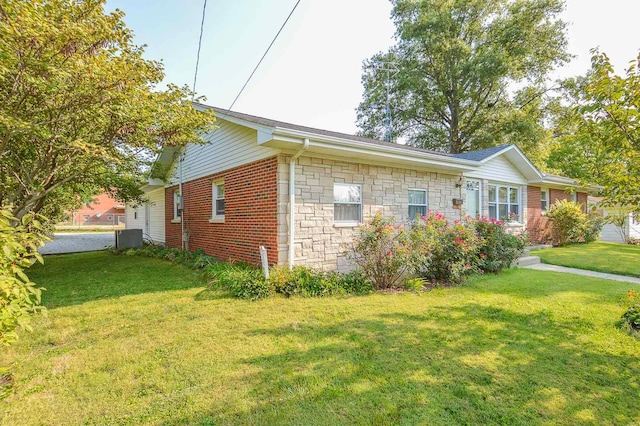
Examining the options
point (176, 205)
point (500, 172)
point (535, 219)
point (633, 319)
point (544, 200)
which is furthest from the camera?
point (544, 200)

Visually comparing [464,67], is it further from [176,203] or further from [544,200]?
[176,203]

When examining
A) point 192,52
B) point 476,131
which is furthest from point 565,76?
point 192,52

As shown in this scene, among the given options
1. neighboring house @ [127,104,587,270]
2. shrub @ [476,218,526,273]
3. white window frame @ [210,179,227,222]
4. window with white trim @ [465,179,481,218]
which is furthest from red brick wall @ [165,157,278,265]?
window with white trim @ [465,179,481,218]

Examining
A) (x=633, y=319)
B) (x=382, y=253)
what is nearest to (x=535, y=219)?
(x=633, y=319)

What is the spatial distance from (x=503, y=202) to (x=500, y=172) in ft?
4.61

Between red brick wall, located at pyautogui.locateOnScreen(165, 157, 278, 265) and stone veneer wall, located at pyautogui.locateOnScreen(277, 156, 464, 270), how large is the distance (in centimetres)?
25

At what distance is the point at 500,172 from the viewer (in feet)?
40.4

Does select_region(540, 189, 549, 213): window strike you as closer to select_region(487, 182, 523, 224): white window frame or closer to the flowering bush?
select_region(487, 182, 523, 224): white window frame

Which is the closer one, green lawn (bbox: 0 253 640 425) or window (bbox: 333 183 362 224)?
green lawn (bbox: 0 253 640 425)

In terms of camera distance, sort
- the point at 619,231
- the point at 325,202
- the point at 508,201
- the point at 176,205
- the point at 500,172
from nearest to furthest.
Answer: the point at 325,202 → the point at 500,172 → the point at 176,205 → the point at 508,201 → the point at 619,231

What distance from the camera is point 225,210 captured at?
889 centimetres

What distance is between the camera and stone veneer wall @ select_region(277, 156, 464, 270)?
261 inches

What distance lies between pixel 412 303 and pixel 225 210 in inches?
234

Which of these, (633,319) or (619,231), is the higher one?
(619,231)
